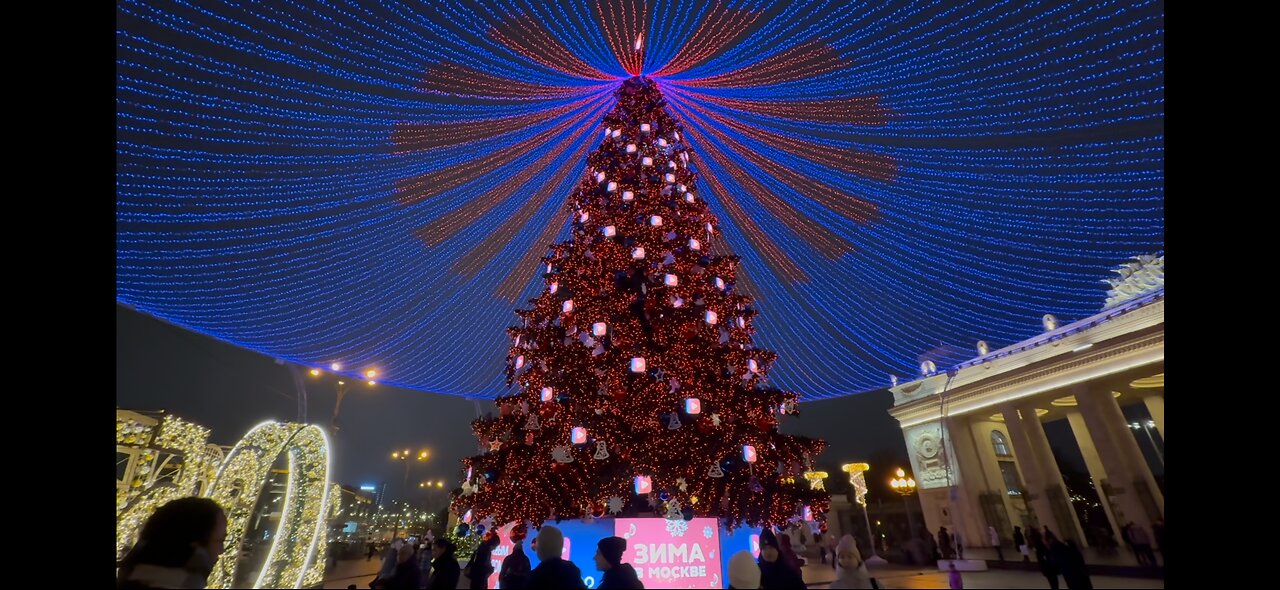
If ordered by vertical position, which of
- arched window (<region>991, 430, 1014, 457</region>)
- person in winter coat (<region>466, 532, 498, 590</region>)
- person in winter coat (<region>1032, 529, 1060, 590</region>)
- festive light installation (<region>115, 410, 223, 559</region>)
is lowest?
person in winter coat (<region>1032, 529, 1060, 590</region>)

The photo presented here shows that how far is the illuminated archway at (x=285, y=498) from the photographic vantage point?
8.95m

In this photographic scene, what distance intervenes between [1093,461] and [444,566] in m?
32.3

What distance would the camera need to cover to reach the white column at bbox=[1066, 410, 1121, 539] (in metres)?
22.0

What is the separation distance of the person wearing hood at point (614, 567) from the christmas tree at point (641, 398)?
4596 millimetres

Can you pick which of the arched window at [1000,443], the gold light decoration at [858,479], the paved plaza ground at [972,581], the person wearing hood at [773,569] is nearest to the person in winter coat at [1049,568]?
the paved plaza ground at [972,581]

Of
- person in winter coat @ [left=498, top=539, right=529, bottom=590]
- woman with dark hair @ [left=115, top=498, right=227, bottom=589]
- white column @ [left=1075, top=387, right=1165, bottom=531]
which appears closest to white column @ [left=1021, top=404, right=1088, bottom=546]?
white column @ [left=1075, top=387, right=1165, bottom=531]

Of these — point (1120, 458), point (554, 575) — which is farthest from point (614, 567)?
point (1120, 458)

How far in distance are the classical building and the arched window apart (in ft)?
0.24

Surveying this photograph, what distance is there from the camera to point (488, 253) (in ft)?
41.9

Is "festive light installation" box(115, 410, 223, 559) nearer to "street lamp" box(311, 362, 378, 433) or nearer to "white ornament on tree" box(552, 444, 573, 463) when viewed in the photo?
"street lamp" box(311, 362, 378, 433)

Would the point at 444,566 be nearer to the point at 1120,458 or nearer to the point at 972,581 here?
the point at 972,581

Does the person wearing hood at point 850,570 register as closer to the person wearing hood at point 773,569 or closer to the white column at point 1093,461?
the person wearing hood at point 773,569
